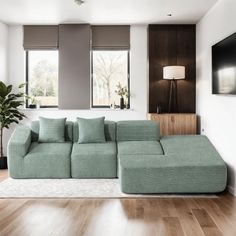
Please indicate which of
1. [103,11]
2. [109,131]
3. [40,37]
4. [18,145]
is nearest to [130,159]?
[109,131]

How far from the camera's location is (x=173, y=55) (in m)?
7.68

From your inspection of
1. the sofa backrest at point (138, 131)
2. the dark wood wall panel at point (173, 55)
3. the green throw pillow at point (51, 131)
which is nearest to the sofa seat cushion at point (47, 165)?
the green throw pillow at point (51, 131)

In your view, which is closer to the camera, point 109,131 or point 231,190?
point 231,190

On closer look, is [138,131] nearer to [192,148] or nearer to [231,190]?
[192,148]

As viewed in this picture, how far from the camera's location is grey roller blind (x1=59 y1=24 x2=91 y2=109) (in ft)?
25.5

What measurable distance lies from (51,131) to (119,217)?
2.77 m

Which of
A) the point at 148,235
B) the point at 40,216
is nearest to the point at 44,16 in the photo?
the point at 40,216

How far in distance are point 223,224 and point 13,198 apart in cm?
244

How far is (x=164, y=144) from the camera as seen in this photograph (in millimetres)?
6215

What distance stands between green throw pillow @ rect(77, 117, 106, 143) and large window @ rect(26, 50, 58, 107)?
1.77 meters

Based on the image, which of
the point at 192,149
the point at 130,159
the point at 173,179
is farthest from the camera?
the point at 192,149

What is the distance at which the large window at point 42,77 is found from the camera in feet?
26.5

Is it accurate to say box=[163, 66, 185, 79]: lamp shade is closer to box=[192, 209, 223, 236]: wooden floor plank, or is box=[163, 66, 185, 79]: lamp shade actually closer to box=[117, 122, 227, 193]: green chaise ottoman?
box=[117, 122, 227, 193]: green chaise ottoman

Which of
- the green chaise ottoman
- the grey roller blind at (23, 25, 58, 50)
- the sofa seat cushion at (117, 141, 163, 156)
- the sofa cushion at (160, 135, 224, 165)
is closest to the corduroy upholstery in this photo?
the sofa seat cushion at (117, 141, 163, 156)
